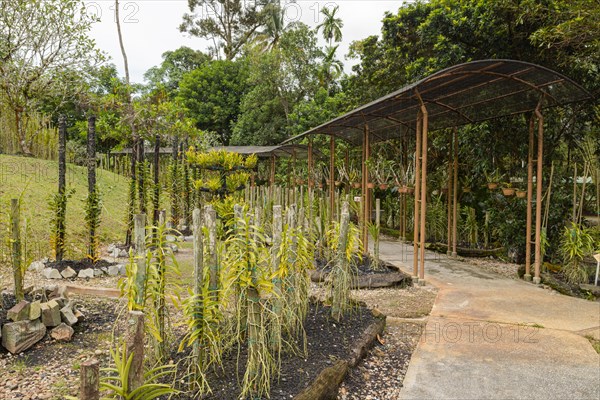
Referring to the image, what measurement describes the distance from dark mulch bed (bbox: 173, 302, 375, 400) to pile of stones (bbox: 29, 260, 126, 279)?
285cm

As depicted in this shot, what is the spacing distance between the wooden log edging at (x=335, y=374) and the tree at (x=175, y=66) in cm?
2486

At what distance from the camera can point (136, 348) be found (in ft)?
5.98

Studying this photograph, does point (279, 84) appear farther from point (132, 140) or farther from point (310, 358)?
point (310, 358)

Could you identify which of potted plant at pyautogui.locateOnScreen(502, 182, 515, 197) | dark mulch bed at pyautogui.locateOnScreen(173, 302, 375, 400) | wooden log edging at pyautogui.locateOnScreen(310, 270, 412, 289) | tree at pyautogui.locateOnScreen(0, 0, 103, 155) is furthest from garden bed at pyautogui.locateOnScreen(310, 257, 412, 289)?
tree at pyautogui.locateOnScreen(0, 0, 103, 155)

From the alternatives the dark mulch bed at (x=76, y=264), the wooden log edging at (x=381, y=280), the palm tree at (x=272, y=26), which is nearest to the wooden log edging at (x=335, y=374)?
the wooden log edging at (x=381, y=280)

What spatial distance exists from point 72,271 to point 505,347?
4817 mm

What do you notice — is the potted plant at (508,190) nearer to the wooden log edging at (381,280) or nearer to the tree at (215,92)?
the wooden log edging at (381,280)

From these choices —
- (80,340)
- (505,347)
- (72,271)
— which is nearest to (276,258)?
(80,340)

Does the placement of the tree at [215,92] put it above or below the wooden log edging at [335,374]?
above

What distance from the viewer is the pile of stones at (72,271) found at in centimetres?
513

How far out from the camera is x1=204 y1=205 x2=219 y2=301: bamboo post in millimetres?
2377

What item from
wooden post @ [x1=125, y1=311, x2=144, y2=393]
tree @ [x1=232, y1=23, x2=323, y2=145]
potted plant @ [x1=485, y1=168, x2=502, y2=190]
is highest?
tree @ [x1=232, y1=23, x2=323, y2=145]

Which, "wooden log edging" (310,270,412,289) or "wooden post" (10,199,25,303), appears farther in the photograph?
"wooden log edging" (310,270,412,289)

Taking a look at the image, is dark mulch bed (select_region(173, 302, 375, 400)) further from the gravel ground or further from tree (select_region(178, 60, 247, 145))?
tree (select_region(178, 60, 247, 145))
